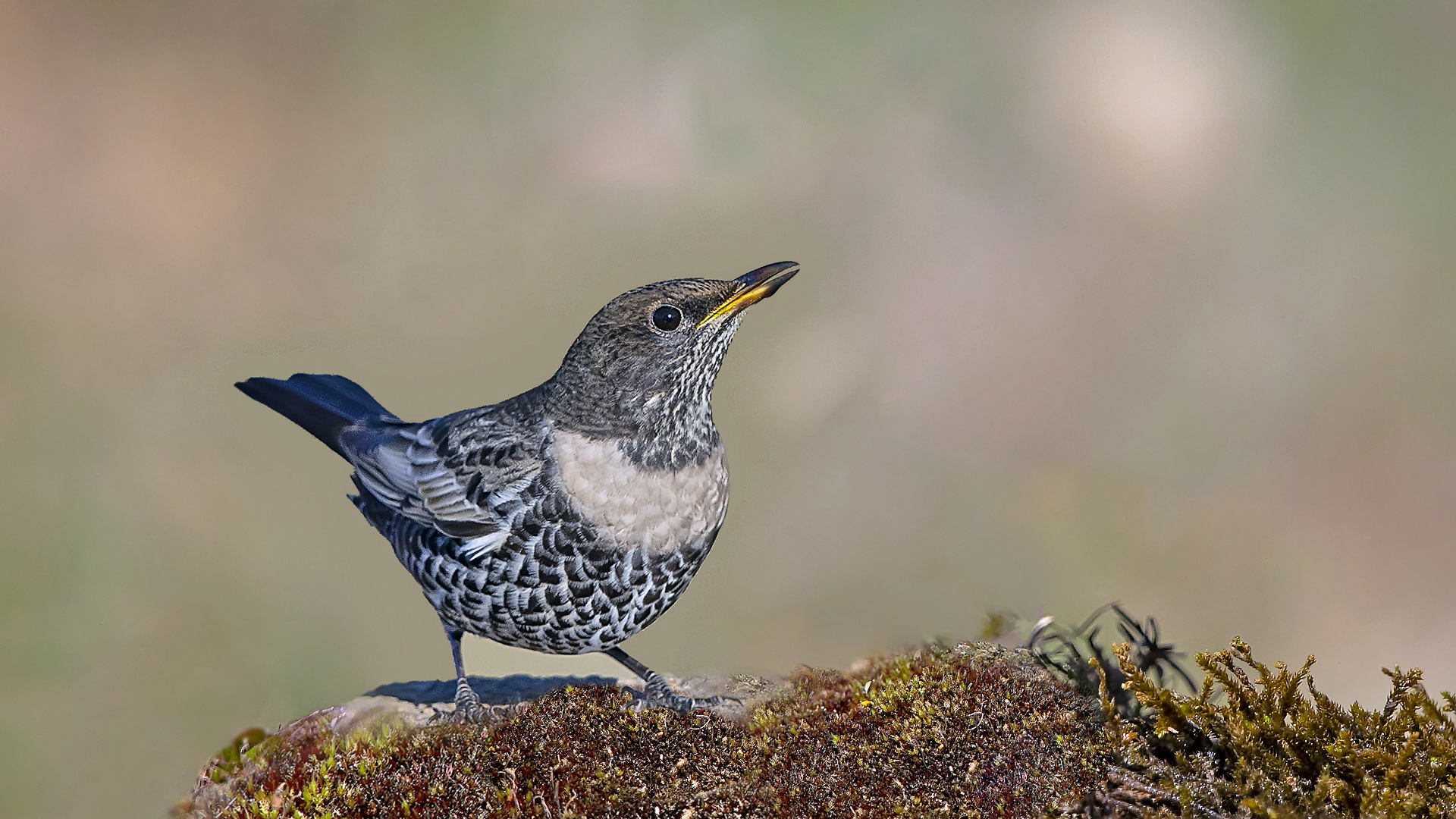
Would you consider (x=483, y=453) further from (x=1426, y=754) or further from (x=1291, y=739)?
(x=1426, y=754)

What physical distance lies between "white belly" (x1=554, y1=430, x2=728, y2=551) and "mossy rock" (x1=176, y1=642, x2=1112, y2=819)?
0.74 metres

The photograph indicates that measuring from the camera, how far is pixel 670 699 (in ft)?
17.8

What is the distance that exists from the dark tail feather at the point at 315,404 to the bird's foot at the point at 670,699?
2071mm

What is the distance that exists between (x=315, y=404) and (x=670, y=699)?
2553 millimetres

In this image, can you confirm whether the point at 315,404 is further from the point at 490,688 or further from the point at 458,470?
the point at 490,688

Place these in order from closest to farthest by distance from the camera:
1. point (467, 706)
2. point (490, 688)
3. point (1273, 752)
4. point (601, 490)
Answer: point (1273, 752) → point (601, 490) → point (467, 706) → point (490, 688)

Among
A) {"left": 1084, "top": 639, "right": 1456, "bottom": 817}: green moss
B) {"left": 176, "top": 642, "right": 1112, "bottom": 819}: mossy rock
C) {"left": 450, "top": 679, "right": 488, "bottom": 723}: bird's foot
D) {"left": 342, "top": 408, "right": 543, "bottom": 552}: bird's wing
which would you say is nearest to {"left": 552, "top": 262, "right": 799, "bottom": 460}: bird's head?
{"left": 342, "top": 408, "right": 543, "bottom": 552}: bird's wing

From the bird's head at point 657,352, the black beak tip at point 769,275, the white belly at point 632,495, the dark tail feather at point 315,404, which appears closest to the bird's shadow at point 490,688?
the white belly at point 632,495

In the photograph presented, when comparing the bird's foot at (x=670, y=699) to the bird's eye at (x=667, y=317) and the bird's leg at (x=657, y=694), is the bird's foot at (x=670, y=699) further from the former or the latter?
the bird's eye at (x=667, y=317)

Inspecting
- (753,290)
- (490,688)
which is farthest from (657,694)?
(753,290)

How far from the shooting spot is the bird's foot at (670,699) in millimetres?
5152

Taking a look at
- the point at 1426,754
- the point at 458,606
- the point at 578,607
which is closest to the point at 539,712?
the point at 578,607

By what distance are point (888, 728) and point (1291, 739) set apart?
1.49m

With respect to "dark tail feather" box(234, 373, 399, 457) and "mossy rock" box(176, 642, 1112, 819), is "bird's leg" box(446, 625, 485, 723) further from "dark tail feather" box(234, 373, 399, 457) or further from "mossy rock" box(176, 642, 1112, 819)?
"dark tail feather" box(234, 373, 399, 457)
